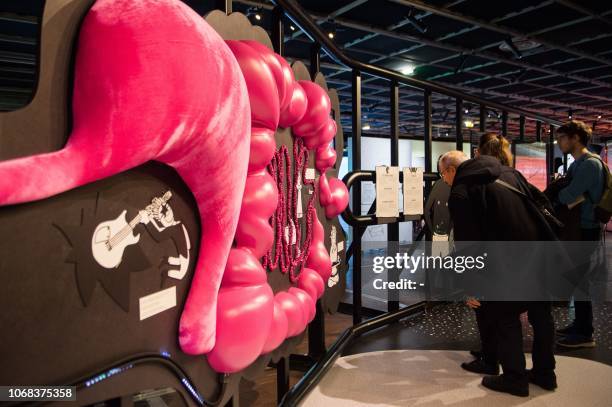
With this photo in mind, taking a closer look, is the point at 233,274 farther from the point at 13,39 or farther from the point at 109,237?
the point at 13,39

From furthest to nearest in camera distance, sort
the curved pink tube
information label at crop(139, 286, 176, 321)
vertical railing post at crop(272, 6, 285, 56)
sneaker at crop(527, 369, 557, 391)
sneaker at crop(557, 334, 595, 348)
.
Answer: sneaker at crop(557, 334, 595, 348)
sneaker at crop(527, 369, 557, 391)
vertical railing post at crop(272, 6, 285, 56)
information label at crop(139, 286, 176, 321)
the curved pink tube

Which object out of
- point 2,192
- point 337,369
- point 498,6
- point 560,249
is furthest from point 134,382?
point 498,6

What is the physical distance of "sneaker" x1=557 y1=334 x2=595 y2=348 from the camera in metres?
3.00

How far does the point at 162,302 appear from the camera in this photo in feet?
3.54

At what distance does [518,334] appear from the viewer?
226cm

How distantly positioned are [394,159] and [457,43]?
4.12 metres

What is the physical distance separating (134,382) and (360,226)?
2.24m

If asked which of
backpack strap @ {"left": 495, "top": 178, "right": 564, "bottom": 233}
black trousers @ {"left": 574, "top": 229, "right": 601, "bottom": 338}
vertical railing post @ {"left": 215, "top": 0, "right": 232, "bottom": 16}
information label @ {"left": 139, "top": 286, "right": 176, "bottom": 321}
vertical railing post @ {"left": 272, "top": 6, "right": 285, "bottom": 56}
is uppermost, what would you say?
vertical railing post @ {"left": 272, "top": 6, "right": 285, "bottom": 56}

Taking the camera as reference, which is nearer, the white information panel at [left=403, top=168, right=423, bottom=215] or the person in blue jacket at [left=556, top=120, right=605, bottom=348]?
the person in blue jacket at [left=556, top=120, right=605, bottom=348]

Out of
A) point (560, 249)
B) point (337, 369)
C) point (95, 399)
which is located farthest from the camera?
point (337, 369)

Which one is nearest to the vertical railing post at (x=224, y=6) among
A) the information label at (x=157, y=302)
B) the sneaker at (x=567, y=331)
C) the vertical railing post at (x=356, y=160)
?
the information label at (x=157, y=302)

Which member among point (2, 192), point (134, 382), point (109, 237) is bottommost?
point (134, 382)

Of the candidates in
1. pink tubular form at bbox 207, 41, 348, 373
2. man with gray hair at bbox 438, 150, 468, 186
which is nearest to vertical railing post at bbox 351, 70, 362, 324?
man with gray hair at bbox 438, 150, 468, 186

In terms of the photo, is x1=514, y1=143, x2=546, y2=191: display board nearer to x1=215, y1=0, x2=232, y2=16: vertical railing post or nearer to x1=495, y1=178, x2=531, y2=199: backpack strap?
x1=495, y1=178, x2=531, y2=199: backpack strap
